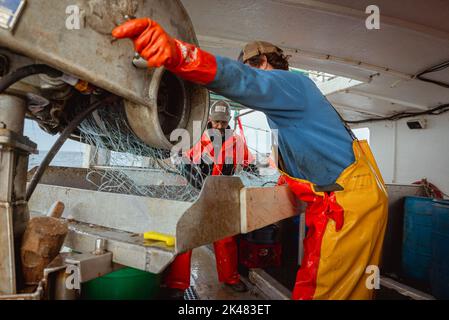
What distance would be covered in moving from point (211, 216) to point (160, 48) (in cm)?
59

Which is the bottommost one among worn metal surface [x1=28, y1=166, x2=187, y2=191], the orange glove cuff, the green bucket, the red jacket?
the green bucket

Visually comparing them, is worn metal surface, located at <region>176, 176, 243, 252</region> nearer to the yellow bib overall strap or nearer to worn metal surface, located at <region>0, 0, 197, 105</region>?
worn metal surface, located at <region>0, 0, 197, 105</region>

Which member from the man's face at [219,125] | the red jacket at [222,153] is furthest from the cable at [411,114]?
the man's face at [219,125]

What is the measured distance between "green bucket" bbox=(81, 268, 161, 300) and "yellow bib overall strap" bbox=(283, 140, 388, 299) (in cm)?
85

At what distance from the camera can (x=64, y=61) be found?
33.2 inches

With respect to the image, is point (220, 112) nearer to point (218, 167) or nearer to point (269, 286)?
point (218, 167)

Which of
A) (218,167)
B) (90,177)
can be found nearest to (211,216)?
(90,177)

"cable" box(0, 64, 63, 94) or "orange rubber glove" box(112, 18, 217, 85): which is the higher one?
"orange rubber glove" box(112, 18, 217, 85)

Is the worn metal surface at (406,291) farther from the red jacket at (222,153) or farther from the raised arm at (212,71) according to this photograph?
the raised arm at (212,71)

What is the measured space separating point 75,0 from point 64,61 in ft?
0.70

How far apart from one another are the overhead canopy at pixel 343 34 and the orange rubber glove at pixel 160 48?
4.52 feet

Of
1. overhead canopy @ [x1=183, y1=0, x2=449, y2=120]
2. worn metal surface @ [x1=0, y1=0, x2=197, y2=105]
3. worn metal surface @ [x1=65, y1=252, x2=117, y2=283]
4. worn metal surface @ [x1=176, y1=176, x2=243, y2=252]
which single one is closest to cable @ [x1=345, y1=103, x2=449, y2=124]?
overhead canopy @ [x1=183, y1=0, x2=449, y2=120]

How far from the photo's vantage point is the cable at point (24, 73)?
0.82 metres

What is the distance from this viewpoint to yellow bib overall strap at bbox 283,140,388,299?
4.81 feet
